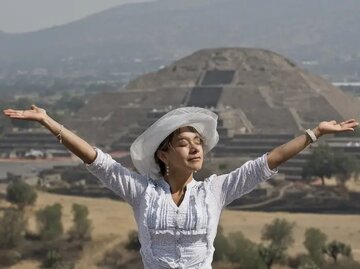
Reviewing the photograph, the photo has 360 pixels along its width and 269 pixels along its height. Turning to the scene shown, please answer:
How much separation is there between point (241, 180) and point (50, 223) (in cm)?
3045

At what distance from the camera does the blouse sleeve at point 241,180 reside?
158 inches

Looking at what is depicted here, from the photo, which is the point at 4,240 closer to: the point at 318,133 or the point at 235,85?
the point at 318,133

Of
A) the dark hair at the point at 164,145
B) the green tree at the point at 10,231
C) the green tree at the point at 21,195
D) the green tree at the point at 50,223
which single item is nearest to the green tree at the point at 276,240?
the green tree at the point at 50,223

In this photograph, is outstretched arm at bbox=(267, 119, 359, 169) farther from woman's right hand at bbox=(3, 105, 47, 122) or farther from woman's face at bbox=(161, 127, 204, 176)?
Answer: woman's right hand at bbox=(3, 105, 47, 122)

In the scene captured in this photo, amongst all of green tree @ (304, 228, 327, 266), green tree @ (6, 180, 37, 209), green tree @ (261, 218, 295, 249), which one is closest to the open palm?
green tree @ (304, 228, 327, 266)

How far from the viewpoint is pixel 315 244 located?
30266 millimetres

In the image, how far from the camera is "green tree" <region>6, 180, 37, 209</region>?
3947 centimetres

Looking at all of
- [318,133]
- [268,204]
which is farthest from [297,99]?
[318,133]

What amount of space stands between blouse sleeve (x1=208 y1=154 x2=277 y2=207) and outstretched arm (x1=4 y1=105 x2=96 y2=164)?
1.76 ft

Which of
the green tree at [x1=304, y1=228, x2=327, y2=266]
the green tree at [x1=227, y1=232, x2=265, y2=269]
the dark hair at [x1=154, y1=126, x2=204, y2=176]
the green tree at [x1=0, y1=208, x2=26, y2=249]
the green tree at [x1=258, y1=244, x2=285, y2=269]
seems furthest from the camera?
the green tree at [x1=0, y1=208, x2=26, y2=249]

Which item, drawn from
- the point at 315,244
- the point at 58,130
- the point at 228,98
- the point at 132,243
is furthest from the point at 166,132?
the point at 228,98

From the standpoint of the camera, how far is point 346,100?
70.6m

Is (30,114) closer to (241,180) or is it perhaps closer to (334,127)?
(241,180)

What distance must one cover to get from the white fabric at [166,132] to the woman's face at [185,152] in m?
0.04
